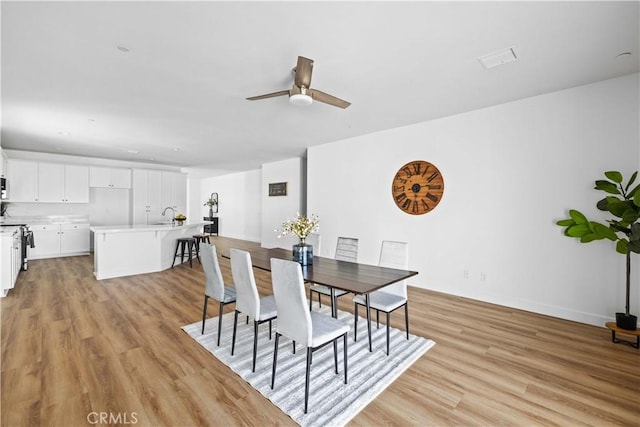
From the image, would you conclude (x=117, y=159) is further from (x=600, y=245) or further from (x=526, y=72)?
(x=600, y=245)

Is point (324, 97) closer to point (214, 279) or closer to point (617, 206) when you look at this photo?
point (214, 279)

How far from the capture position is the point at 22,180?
254 inches

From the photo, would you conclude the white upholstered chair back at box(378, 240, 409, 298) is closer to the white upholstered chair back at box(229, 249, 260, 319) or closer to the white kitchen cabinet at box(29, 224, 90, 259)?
the white upholstered chair back at box(229, 249, 260, 319)

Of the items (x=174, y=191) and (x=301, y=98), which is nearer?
(x=301, y=98)

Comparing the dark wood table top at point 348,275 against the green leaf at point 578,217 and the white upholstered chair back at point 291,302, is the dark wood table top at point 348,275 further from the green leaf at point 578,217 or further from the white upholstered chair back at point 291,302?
the green leaf at point 578,217

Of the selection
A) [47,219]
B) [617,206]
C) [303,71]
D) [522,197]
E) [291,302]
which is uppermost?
[303,71]

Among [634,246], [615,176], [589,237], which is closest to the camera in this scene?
[634,246]

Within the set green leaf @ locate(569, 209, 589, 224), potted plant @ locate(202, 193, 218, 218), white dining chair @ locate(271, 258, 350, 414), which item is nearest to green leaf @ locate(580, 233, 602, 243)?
green leaf @ locate(569, 209, 589, 224)

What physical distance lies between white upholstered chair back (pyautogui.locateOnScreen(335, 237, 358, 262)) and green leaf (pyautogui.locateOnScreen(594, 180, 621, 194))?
2.56 m

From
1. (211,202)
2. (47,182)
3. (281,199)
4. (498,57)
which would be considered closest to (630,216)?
(498,57)

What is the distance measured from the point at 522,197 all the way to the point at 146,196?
350 inches

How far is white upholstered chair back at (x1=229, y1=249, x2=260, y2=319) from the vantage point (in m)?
2.34

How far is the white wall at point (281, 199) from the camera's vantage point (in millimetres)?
7652

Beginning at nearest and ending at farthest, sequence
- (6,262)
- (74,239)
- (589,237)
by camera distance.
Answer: (589,237) → (6,262) → (74,239)
